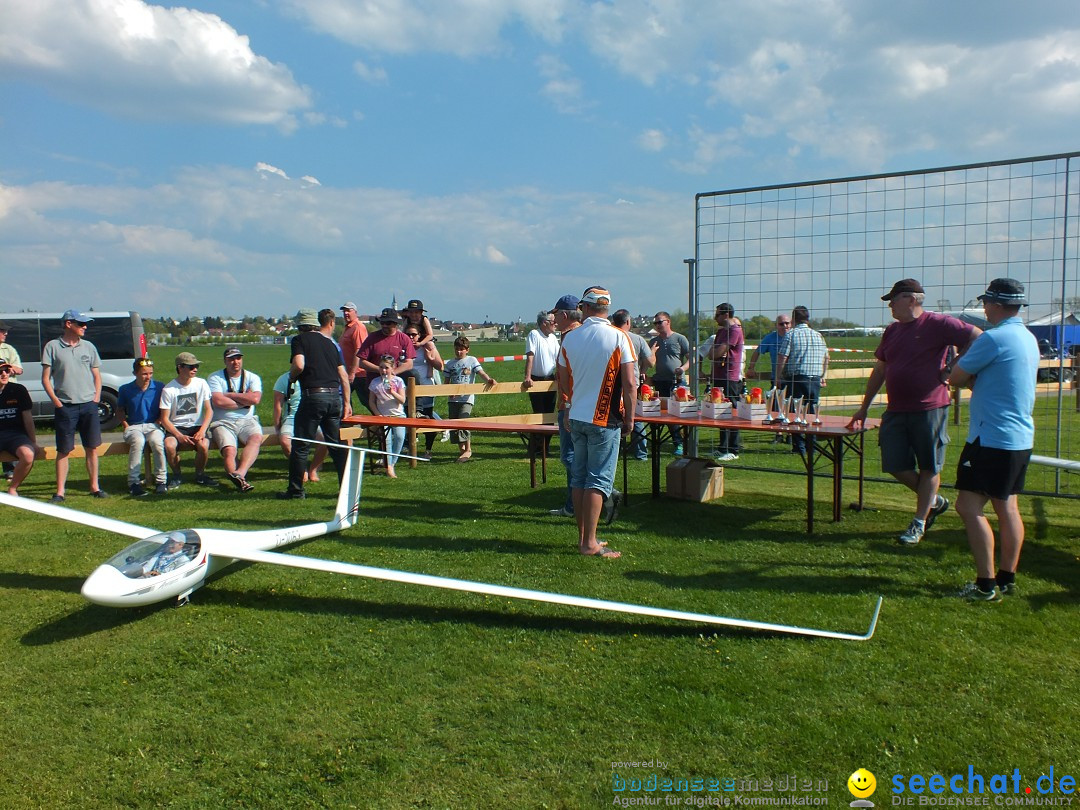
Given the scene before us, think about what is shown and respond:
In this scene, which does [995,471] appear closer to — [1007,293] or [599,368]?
[1007,293]

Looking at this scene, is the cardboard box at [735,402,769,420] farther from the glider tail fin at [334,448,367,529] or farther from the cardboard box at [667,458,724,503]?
the glider tail fin at [334,448,367,529]

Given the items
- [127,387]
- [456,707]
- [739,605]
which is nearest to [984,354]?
[739,605]

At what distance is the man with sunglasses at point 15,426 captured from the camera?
7.77 metres

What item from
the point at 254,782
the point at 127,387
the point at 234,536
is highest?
the point at 127,387

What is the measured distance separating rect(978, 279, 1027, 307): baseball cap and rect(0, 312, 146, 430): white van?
1405cm

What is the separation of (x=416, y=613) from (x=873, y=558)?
10.8 ft

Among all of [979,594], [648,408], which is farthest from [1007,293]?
[648,408]

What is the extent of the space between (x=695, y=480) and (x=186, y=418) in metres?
5.79

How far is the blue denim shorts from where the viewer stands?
5.34 m

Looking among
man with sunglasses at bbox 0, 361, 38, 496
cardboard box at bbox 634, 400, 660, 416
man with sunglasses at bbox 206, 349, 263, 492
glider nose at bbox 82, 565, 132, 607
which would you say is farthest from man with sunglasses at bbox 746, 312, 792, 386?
man with sunglasses at bbox 0, 361, 38, 496

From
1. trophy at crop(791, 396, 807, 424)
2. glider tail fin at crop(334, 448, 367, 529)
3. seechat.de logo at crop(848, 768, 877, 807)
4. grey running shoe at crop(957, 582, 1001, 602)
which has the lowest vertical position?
seechat.de logo at crop(848, 768, 877, 807)

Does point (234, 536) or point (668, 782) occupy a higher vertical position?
point (234, 536)

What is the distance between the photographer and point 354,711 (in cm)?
344

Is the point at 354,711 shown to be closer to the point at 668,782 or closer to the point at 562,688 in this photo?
the point at 562,688
